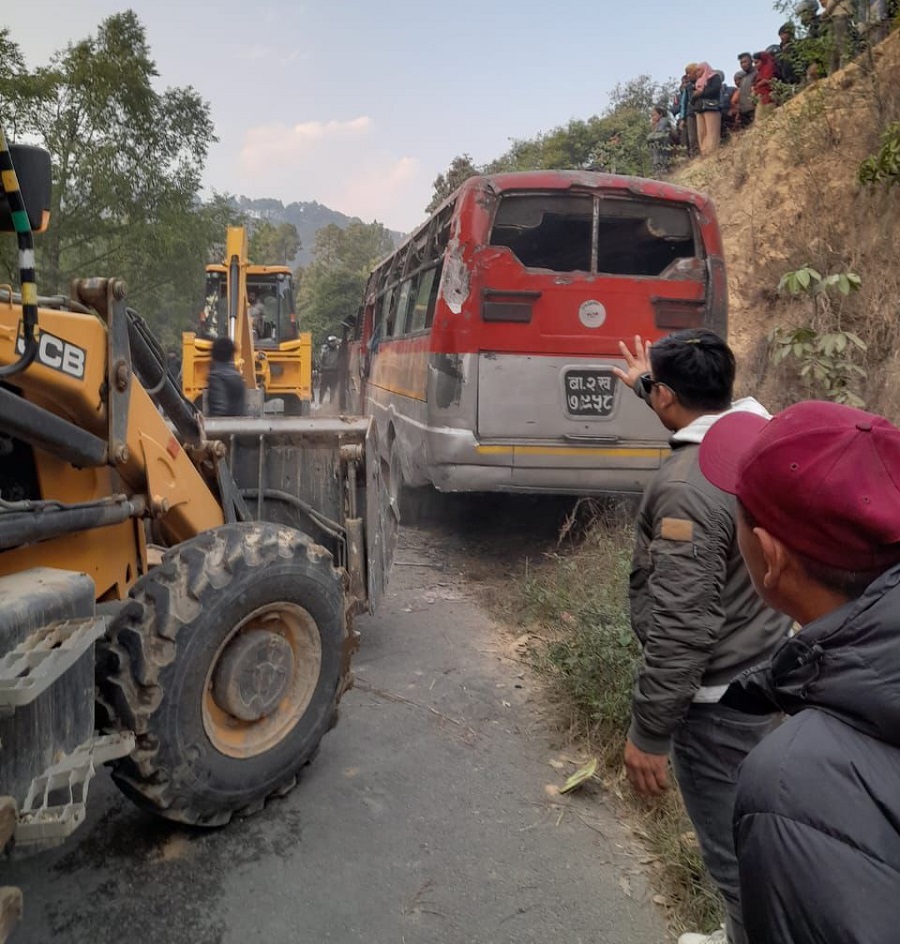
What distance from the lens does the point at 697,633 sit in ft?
6.61

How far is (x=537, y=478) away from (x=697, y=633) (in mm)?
3831

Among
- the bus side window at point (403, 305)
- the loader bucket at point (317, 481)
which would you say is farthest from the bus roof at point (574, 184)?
the loader bucket at point (317, 481)

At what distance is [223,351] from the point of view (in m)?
6.96

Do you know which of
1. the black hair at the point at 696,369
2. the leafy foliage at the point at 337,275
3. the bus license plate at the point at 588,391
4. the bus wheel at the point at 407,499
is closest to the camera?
the black hair at the point at 696,369

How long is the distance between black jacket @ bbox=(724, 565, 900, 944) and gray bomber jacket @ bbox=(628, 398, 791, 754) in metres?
1.00

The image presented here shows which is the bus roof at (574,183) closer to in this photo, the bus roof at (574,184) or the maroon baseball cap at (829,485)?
the bus roof at (574,184)

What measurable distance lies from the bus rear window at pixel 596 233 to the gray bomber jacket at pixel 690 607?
4.11 metres

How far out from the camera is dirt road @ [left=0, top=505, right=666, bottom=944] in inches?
96.0

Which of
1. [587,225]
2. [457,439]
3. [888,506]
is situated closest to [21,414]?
Answer: [888,506]

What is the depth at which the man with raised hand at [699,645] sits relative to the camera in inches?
79.4

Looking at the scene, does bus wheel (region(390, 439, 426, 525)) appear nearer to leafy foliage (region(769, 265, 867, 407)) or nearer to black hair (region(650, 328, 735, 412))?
leafy foliage (region(769, 265, 867, 407))

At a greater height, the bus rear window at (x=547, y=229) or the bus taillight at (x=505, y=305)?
the bus rear window at (x=547, y=229)

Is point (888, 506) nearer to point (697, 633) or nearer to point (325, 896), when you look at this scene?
point (697, 633)

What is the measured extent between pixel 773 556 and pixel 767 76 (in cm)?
1561
